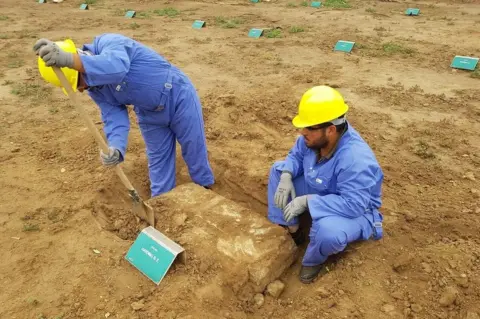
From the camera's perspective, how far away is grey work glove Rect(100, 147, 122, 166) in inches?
106

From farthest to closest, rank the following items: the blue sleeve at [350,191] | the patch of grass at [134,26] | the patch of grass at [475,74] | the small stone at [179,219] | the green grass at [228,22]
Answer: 1. the patch of grass at [134,26]
2. the green grass at [228,22]
3. the patch of grass at [475,74]
4. the small stone at [179,219]
5. the blue sleeve at [350,191]

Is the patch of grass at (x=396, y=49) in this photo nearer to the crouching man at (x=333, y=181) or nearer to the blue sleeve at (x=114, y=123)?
the crouching man at (x=333, y=181)

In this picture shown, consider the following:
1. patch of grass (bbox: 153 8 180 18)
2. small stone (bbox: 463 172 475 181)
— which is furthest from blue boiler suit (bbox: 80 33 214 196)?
patch of grass (bbox: 153 8 180 18)

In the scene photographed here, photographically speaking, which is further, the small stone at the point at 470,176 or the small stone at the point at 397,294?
the small stone at the point at 470,176

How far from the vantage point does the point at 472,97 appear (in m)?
5.14

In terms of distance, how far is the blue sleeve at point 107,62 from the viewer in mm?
2365

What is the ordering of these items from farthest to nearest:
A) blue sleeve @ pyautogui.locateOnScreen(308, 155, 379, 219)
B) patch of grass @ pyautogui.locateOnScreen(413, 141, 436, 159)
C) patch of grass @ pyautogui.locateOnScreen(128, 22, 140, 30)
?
patch of grass @ pyautogui.locateOnScreen(128, 22, 140, 30), patch of grass @ pyautogui.locateOnScreen(413, 141, 436, 159), blue sleeve @ pyautogui.locateOnScreen(308, 155, 379, 219)

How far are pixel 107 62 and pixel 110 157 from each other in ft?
2.12

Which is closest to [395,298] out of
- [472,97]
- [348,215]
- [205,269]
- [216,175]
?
[348,215]

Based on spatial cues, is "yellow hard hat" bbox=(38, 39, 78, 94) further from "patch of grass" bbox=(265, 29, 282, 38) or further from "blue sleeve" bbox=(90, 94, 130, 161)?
"patch of grass" bbox=(265, 29, 282, 38)

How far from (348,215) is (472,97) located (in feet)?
12.3

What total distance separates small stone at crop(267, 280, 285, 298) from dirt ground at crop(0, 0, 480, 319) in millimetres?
41

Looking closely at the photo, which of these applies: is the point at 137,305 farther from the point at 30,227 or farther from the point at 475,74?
the point at 475,74

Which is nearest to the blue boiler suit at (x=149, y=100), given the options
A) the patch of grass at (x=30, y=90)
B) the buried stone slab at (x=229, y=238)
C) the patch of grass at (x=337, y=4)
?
the buried stone slab at (x=229, y=238)
